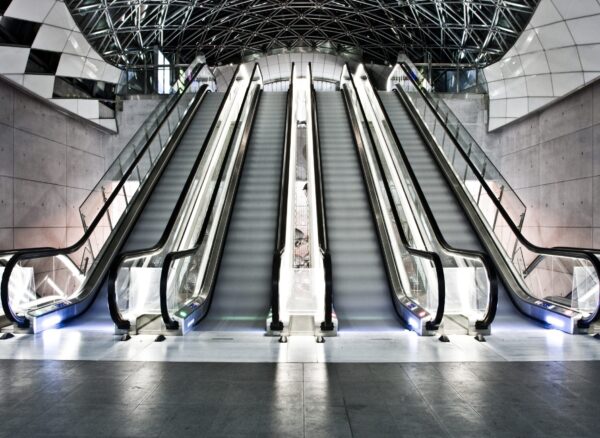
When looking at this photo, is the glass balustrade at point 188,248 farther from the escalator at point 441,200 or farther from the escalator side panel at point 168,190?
the escalator at point 441,200

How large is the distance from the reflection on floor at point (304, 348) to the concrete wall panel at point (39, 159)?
6668 millimetres

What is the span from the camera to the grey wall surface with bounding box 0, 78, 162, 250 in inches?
436

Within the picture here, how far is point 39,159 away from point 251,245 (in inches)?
266

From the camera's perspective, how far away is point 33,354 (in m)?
5.54

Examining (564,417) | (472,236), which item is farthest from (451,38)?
(564,417)

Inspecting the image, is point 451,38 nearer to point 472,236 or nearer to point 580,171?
point 580,171

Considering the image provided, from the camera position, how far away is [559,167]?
13.1m

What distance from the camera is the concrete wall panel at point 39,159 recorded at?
38.0 ft

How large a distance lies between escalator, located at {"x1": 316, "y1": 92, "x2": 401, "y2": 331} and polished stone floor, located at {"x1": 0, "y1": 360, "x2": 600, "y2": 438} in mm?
2418

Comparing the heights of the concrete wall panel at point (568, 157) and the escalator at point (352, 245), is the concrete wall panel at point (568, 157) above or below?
above

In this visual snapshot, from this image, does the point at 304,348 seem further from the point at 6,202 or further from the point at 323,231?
the point at 6,202

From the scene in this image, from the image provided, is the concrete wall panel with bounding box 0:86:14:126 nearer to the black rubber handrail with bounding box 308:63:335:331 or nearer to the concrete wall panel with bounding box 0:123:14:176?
the concrete wall panel with bounding box 0:123:14:176

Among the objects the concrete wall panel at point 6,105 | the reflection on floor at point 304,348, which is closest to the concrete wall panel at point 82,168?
the concrete wall panel at point 6,105

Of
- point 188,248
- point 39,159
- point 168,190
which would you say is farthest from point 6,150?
point 188,248
